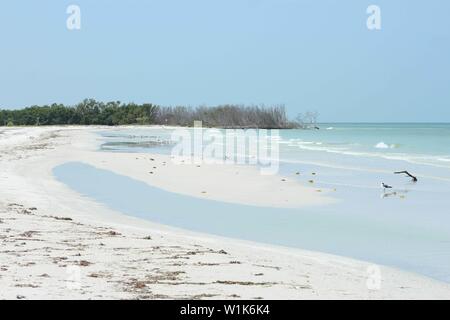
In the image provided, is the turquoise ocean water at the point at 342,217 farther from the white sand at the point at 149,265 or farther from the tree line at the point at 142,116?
the tree line at the point at 142,116

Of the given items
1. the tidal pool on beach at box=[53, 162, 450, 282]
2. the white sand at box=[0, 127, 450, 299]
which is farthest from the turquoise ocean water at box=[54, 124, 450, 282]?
the white sand at box=[0, 127, 450, 299]

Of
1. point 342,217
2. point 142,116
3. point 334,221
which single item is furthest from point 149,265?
point 142,116

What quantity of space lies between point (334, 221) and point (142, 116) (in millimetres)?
140008

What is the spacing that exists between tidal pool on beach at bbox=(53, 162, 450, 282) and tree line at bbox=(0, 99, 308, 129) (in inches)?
4582

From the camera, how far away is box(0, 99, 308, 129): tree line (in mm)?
133250

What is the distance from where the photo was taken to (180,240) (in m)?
8.97

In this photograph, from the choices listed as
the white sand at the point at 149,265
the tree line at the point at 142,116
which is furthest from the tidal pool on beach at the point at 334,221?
the tree line at the point at 142,116

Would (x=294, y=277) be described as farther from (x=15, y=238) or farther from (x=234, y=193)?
(x=234, y=193)

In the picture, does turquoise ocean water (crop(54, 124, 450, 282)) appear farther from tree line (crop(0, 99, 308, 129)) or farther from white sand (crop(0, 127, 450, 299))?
tree line (crop(0, 99, 308, 129))

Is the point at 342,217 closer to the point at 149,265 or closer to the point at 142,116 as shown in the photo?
the point at 149,265

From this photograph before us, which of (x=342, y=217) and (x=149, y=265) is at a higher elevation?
(x=149, y=265)

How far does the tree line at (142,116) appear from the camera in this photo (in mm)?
133250

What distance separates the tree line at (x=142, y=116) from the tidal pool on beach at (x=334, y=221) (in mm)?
116371

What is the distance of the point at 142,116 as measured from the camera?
490 feet
